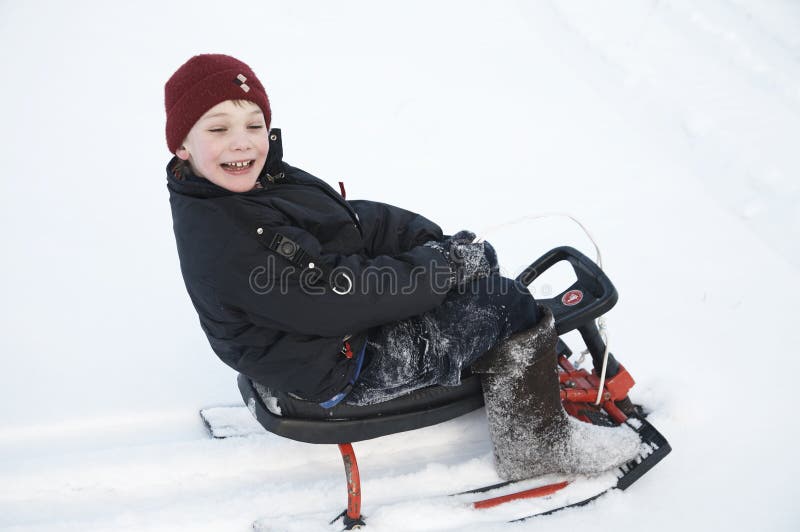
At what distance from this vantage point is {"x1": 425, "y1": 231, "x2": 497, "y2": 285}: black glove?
1.98 meters

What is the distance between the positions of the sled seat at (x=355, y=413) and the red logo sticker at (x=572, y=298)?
42cm

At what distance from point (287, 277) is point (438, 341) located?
516mm

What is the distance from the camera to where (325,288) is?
175 cm

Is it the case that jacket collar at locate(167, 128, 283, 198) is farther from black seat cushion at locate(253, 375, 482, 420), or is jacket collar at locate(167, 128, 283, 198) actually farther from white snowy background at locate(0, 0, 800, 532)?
white snowy background at locate(0, 0, 800, 532)

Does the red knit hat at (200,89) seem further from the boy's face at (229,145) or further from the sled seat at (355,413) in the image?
the sled seat at (355,413)

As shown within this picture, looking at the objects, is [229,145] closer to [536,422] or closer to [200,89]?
[200,89]

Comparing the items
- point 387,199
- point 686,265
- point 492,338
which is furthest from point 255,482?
point 686,265

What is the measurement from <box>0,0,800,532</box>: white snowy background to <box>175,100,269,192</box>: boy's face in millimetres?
1058

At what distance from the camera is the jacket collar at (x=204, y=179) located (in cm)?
175

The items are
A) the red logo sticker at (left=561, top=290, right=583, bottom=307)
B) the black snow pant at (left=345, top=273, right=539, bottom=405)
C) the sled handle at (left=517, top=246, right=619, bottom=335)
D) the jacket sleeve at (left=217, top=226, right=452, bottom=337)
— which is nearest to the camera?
the jacket sleeve at (left=217, top=226, right=452, bottom=337)

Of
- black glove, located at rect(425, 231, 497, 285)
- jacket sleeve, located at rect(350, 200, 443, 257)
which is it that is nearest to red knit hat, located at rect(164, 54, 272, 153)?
jacket sleeve, located at rect(350, 200, 443, 257)

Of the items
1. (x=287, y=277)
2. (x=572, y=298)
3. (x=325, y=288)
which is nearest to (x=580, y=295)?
(x=572, y=298)

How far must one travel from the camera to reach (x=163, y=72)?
4.89m

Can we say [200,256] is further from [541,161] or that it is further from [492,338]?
[541,161]
